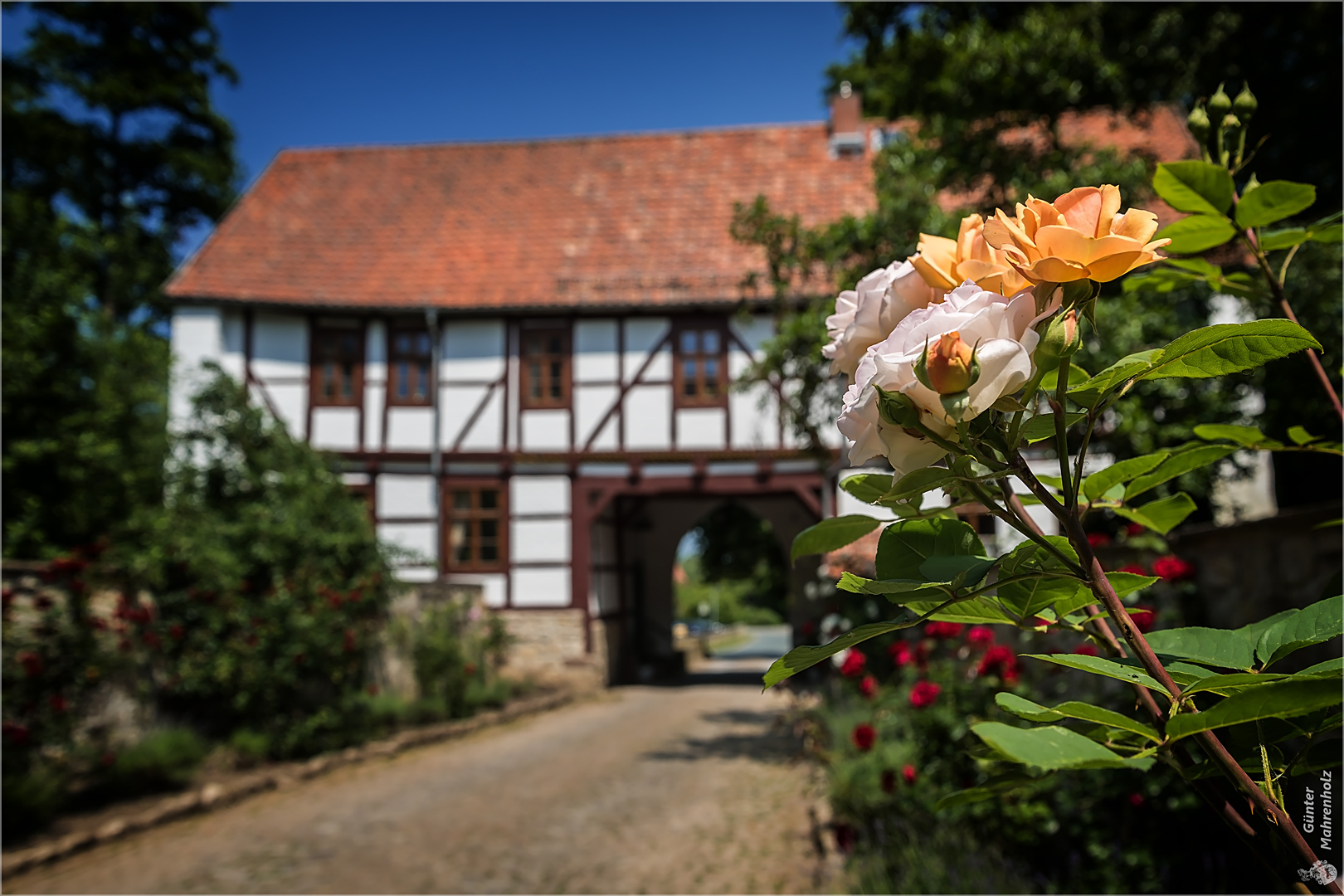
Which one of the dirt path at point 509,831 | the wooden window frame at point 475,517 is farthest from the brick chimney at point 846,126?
the dirt path at point 509,831

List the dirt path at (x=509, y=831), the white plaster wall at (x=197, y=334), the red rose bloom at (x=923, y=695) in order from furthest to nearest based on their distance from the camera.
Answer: the white plaster wall at (x=197, y=334)
the dirt path at (x=509, y=831)
the red rose bloom at (x=923, y=695)

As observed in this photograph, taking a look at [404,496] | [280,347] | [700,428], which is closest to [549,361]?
[700,428]

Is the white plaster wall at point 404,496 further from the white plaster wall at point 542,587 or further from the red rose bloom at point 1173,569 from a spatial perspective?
the red rose bloom at point 1173,569

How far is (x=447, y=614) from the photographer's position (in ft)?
32.0

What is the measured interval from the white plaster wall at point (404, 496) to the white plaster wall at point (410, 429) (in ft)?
1.30

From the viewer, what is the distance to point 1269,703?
2.10ft

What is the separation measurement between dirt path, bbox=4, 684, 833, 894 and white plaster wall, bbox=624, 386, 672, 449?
4.53 meters

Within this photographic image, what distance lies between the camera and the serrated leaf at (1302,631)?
27.8 inches

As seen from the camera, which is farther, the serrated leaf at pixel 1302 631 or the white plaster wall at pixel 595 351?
the white plaster wall at pixel 595 351

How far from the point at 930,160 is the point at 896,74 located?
48.0 inches

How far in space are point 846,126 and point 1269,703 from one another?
14.5 metres

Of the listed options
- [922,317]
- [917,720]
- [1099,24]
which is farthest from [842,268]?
[922,317]

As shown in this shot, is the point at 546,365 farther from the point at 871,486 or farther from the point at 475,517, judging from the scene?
the point at 871,486

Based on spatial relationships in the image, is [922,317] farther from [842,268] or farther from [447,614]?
[447,614]
